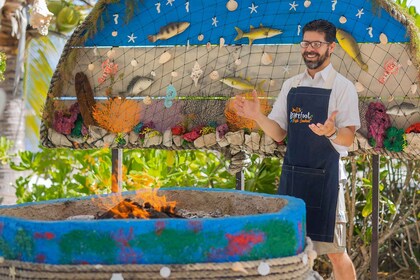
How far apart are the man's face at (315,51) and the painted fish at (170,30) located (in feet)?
3.88

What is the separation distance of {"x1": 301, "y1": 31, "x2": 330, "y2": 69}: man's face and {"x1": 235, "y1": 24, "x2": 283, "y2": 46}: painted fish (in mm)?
768

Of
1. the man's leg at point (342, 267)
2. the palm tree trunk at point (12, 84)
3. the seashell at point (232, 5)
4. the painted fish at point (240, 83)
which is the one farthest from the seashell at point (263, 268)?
the palm tree trunk at point (12, 84)

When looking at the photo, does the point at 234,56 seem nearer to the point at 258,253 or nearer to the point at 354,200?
the point at 354,200

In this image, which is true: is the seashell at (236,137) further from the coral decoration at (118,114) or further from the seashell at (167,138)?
the coral decoration at (118,114)

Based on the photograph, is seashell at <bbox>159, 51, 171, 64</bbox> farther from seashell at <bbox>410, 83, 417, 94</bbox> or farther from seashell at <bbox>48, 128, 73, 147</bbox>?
seashell at <bbox>410, 83, 417, 94</bbox>

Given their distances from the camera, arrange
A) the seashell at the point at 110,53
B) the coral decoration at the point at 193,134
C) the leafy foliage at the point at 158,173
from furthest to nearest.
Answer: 1. the leafy foliage at the point at 158,173
2. the seashell at the point at 110,53
3. the coral decoration at the point at 193,134

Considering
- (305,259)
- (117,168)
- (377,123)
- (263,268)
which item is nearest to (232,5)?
(377,123)

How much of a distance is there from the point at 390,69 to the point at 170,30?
Answer: 1.50 meters

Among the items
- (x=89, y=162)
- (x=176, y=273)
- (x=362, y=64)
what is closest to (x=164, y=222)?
(x=176, y=273)

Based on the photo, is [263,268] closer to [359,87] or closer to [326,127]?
[326,127]

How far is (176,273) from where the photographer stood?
9.12 ft

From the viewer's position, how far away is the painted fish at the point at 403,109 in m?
4.96

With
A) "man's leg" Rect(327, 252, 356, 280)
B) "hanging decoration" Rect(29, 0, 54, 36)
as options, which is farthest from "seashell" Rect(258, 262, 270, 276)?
"hanging decoration" Rect(29, 0, 54, 36)

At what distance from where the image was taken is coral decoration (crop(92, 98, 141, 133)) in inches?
221
